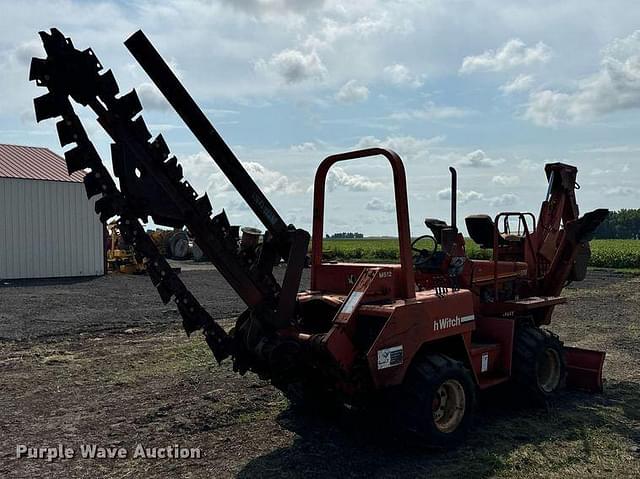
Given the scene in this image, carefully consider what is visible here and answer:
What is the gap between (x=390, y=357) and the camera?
5332 mm

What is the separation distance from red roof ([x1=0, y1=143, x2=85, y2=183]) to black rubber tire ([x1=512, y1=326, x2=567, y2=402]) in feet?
63.8

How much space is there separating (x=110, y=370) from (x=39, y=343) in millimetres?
2725

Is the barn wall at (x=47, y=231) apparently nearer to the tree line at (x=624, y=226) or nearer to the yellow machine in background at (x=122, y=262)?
the yellow machine in background at (x=122, y=262)

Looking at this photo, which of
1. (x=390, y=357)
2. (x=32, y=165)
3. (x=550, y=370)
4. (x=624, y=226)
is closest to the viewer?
(x=390, y=357)

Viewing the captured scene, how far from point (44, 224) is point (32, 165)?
304cm

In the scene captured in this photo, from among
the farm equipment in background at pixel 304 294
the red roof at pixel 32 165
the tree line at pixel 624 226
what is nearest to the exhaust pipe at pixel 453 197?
the farm equipment in background at pixel 304 294

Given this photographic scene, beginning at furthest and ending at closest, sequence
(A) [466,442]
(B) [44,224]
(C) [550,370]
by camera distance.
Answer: (B) [44,224] → (C) [550,370] → (A) [466,442]

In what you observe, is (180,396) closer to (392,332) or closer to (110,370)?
(110,370)

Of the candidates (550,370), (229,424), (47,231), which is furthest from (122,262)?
(550,370)

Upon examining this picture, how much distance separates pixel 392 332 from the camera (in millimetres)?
5336

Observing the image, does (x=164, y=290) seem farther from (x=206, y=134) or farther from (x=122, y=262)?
(x=122, y=262)

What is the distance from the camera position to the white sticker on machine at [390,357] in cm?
526

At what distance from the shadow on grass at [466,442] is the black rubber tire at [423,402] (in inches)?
6.4

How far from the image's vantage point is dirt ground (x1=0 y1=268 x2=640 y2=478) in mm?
5305
